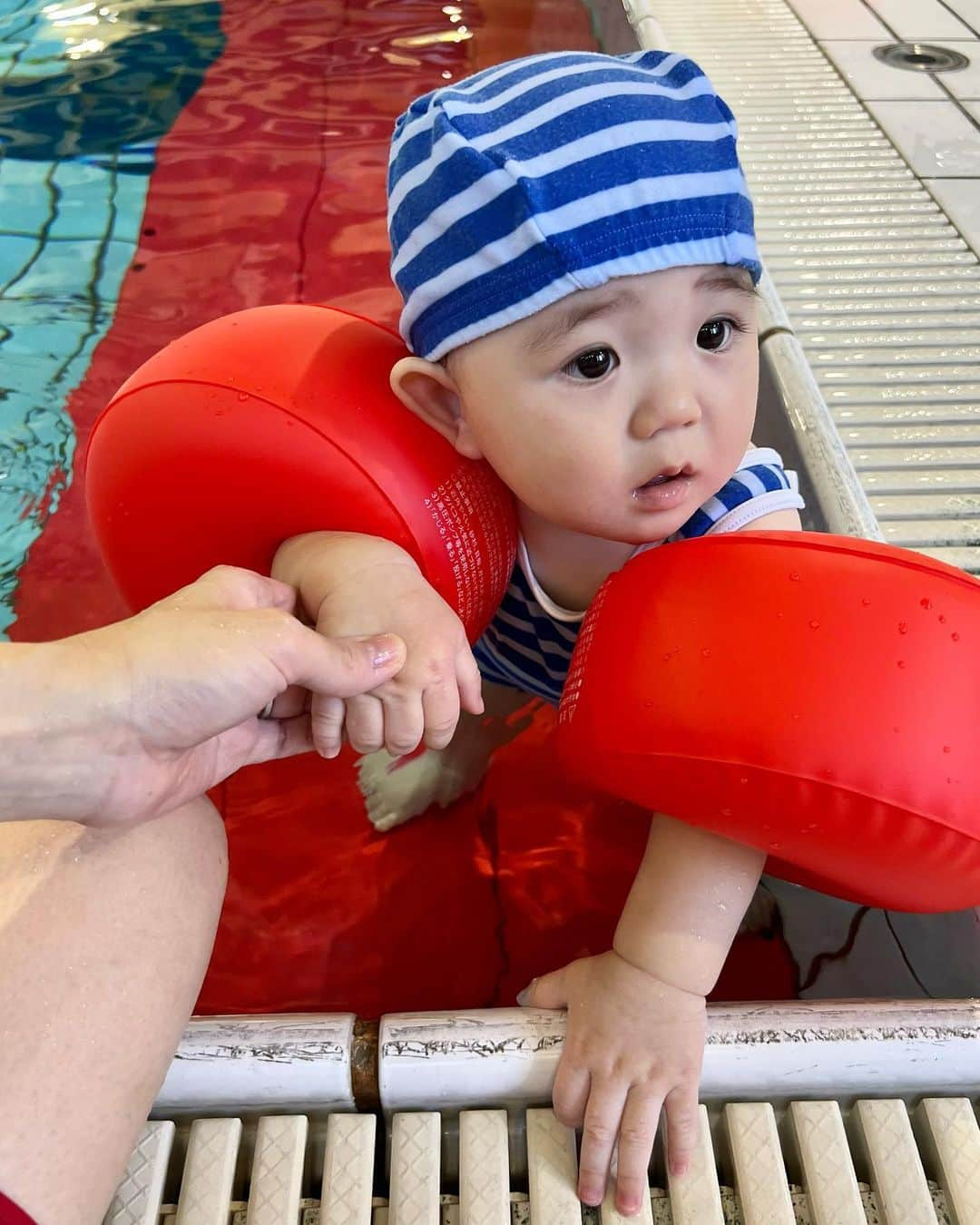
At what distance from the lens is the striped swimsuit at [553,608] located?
1.07 meters

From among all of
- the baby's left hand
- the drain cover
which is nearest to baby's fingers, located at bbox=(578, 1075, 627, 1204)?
the baby's left hand

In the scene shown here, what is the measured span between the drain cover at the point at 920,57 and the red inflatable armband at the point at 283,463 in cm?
233

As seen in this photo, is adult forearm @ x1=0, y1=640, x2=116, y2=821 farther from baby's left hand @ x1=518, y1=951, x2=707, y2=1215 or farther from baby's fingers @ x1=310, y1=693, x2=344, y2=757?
baby's left hand @ x1=518, y1=951, x2=707, y2=1215

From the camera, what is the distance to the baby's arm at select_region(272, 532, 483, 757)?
34.3 inches

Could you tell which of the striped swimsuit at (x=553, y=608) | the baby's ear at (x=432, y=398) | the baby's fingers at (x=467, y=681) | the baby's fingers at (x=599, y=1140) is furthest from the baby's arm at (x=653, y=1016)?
the baby's ear at (x=432, y=398)

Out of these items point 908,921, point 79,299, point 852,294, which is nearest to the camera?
point 908,921

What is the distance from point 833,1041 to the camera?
941mm

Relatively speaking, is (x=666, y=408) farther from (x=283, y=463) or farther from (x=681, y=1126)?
(x=681, y=1126)

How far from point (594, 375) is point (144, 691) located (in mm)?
439

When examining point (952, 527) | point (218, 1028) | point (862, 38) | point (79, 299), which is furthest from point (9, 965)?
point (862, 38)

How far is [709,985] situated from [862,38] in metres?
2.85

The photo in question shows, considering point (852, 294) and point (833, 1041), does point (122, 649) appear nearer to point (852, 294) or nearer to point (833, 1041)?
point (833, 1041)

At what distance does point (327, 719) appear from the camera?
2.82ft

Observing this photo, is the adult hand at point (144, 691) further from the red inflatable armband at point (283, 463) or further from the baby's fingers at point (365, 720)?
the red inflatable armband at point (283, 463)
